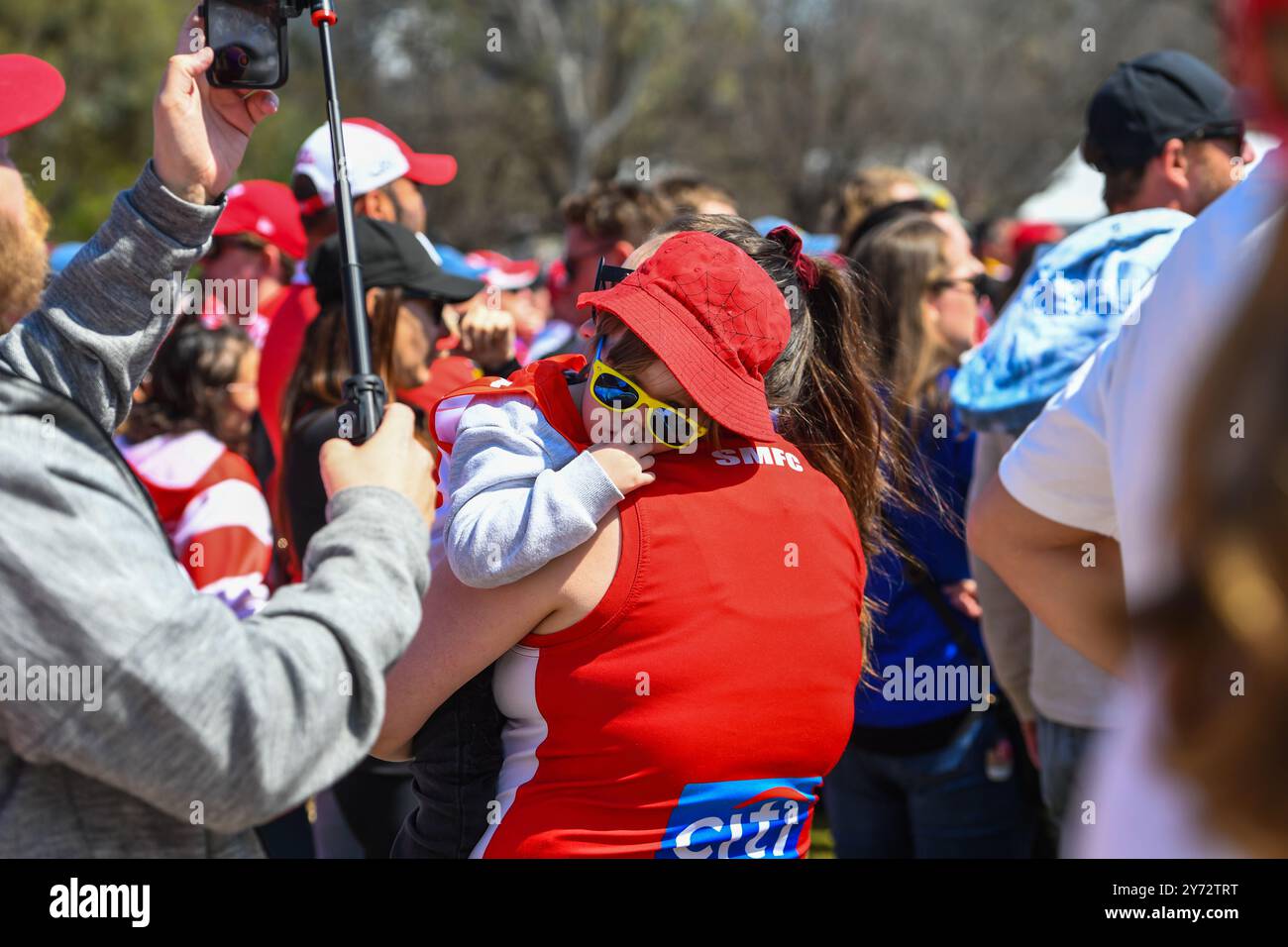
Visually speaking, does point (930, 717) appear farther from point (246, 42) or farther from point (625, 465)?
point (246, 42)

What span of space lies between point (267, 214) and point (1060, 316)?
3.13 m

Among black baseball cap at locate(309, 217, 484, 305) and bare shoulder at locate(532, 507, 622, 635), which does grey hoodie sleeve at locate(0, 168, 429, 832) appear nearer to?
bare shoulder at locate(532, 507, 622, 635)

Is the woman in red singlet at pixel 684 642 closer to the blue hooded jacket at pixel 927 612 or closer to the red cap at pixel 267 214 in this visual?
the blue hooded jacket at pixel 927 612

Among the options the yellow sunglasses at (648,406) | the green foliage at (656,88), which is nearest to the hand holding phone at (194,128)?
the yellow sunglasses at (648,406)

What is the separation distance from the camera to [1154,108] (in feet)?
10.6

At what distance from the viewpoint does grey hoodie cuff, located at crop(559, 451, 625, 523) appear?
70.9 inches

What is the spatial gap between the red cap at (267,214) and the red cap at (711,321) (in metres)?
3.18

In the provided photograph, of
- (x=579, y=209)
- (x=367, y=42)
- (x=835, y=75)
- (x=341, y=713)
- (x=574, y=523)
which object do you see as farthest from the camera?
(x=367, y=42)

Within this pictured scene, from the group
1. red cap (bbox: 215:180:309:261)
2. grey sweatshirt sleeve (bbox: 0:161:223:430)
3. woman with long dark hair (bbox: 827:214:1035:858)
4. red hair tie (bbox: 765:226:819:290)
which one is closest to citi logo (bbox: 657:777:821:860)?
red hair tie (bbox: 765:226:819:290)

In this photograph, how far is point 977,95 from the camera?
100ft

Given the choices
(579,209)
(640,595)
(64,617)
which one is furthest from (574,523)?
(579,209)

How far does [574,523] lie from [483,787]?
469mm

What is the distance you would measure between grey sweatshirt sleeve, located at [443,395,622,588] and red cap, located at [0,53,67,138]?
0.75 metres
